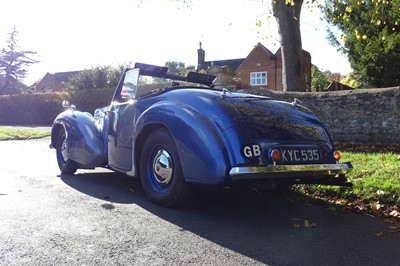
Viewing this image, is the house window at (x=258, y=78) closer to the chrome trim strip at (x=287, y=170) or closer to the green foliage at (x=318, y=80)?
the green foliage at (x=318, y=80)

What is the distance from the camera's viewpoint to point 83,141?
615 cm

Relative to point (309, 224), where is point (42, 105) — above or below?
above

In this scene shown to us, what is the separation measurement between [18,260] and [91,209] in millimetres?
1500

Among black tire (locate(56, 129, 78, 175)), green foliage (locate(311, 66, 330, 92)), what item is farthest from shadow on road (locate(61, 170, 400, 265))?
green foliage (locate(311, 66, 330, 92))

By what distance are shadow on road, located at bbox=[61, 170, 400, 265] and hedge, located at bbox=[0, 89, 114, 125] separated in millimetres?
22106

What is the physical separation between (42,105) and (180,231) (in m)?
30.4

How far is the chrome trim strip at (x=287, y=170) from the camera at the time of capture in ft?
12.5

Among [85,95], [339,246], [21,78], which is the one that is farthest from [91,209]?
[21,78]

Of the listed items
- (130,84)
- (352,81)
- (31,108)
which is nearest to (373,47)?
(352,81)

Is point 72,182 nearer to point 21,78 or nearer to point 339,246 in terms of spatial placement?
point 339,246

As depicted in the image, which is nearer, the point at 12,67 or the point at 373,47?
the point at 373,47

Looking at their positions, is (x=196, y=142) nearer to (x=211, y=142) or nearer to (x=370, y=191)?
(x=211, y=142)

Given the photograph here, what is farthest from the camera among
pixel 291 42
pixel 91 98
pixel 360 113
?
pixel 91 98

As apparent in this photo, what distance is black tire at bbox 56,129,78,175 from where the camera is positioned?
673 centimetres
